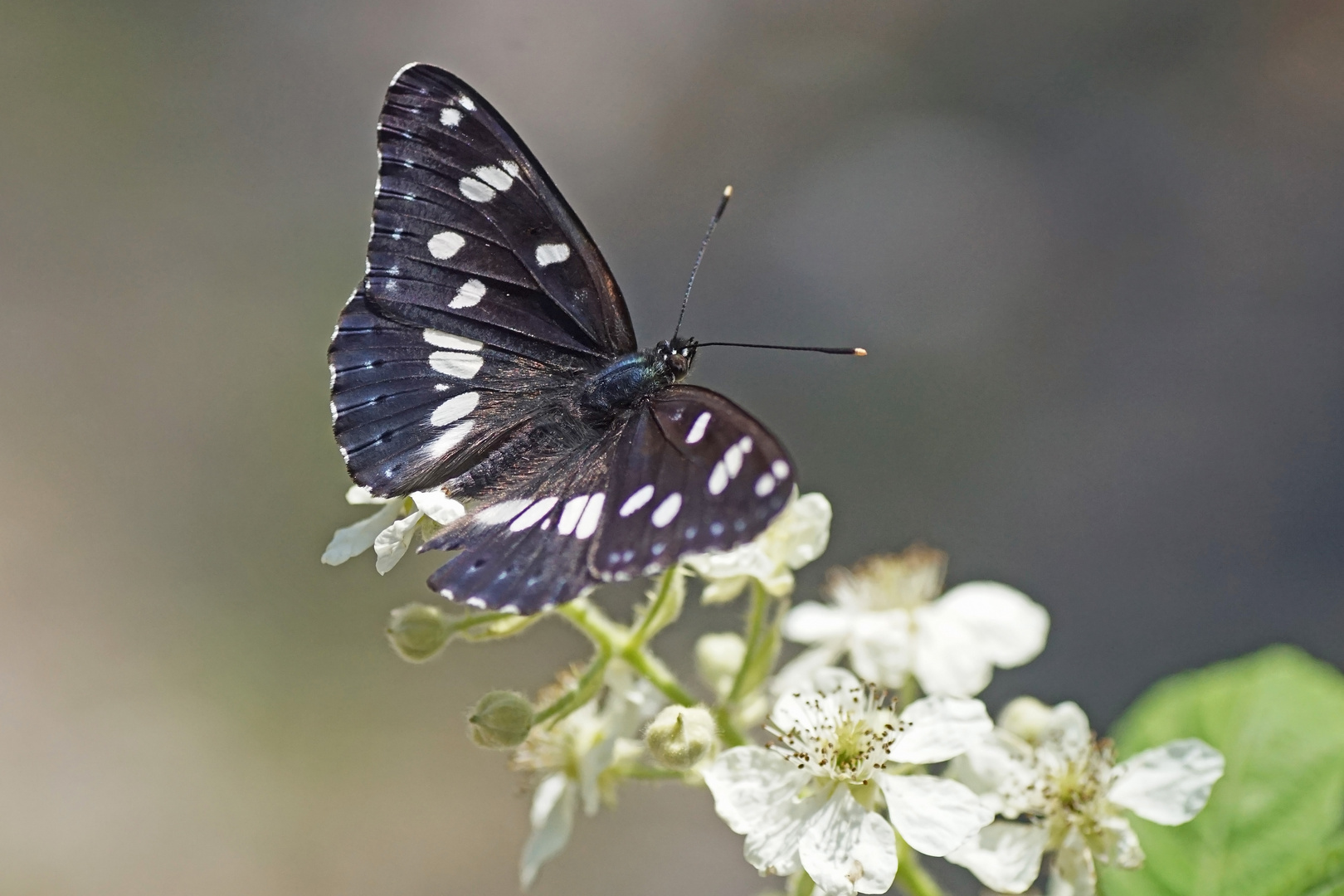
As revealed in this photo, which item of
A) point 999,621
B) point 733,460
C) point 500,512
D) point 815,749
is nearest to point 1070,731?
point 999,621

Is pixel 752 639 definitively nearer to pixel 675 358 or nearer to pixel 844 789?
pixel 844 789

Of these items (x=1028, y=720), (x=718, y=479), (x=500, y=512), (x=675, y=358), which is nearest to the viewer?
(x=718, y=479)

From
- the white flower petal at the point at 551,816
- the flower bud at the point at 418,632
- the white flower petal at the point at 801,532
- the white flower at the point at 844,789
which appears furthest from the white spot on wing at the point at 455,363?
the white flower at the point at 844,789

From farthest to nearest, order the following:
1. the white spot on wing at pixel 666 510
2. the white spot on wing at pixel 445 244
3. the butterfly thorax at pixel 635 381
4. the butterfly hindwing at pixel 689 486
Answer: the white spot on wing at pixel 445 244 → the butterfly thorax at pixel 635 381 → the white spot on wing at pixel 666 510 → the butterfly hindwing at pixel 689 486

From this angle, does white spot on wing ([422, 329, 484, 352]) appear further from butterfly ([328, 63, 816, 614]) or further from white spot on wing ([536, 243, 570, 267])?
white spot on wing ([536, 243, 570, 267])

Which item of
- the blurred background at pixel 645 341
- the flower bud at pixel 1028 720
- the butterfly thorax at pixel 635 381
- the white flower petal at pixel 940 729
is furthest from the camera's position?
the blurred background at pixel 645 341

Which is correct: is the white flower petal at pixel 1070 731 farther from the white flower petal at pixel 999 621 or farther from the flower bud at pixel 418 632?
the flower bud at pixel 418 632

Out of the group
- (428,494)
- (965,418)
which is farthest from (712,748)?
(965,418)
